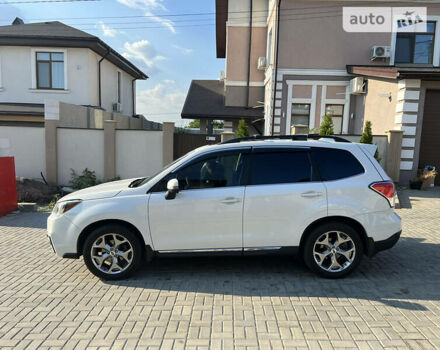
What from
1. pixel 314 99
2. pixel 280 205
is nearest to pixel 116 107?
pixel 314 99

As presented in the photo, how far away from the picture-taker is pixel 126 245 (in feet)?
13.7

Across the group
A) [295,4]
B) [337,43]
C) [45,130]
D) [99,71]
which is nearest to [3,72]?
[99,71]

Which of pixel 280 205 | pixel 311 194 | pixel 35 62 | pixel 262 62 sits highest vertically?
pixel 262 62

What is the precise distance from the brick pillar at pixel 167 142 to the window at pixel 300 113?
644 cm

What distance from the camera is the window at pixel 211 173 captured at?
13.8 ft

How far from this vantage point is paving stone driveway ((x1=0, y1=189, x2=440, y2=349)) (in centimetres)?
299

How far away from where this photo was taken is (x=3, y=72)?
15969 millimetres

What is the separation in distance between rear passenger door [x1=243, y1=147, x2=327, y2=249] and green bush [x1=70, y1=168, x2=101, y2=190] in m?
8.21

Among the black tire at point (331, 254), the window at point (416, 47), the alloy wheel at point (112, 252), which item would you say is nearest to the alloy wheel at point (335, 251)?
the black tire at point (331, 254)

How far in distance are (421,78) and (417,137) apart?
6.12 ft

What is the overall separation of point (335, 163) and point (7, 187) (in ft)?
25.5

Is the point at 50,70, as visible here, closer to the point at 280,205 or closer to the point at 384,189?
the point at 280,205

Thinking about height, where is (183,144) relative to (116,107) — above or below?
below

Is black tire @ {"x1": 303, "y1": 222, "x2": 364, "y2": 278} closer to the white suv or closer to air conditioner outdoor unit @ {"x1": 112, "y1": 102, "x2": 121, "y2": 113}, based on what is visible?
the white suv
